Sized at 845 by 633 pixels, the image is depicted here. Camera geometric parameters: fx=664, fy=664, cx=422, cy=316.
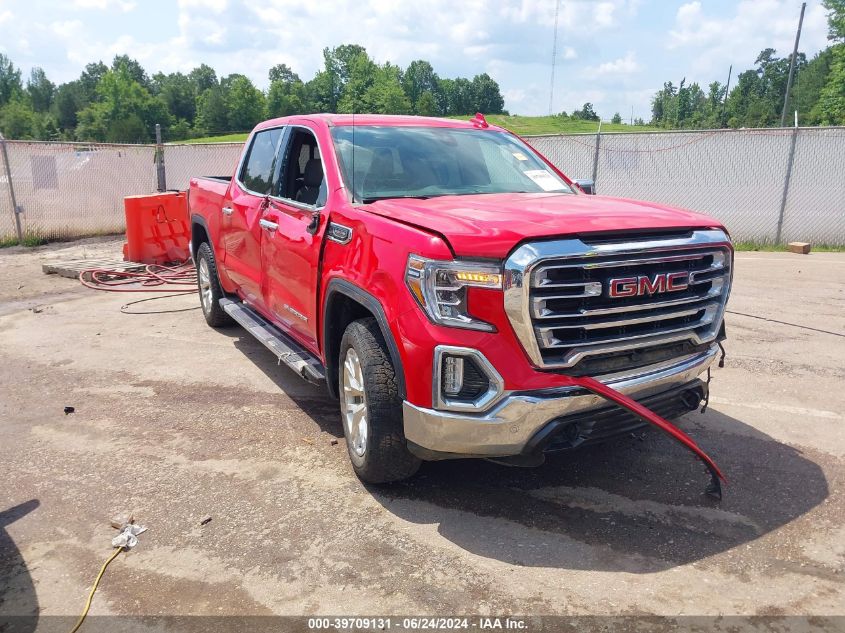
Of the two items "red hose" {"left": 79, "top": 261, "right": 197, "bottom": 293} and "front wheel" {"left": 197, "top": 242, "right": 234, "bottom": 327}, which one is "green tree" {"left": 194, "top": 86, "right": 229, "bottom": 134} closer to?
"red hose" {"left": 79, "top": 261, "right": 197, "bottom": 293}

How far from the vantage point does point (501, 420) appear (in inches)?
117

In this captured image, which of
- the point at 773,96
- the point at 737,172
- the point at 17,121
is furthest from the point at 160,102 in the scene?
the point at 737,172

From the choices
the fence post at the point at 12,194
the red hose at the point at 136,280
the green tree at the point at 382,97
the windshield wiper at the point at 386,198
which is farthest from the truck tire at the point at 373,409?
the fence post at the point at 12,194

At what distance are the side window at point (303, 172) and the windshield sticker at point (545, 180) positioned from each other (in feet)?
4.77

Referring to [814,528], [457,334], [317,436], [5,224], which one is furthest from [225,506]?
[5,224]

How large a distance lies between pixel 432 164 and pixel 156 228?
818cm

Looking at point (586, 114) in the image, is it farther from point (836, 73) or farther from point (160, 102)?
point (160, 102)

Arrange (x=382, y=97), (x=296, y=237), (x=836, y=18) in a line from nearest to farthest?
(x=296, y=237), (x=382, y=97), (x=836, y=18)

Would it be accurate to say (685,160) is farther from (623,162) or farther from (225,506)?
(225,506)

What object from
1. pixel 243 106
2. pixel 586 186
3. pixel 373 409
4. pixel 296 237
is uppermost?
pixel 243 106

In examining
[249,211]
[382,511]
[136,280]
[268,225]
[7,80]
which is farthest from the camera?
[7,80]

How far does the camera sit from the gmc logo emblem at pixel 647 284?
307 centimetres

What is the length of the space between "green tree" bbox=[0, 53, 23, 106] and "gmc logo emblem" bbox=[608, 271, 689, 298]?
162392 mm

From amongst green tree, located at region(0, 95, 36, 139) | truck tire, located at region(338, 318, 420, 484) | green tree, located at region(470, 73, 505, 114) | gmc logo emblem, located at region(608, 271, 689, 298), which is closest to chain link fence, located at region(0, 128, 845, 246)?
gmc logo emblem, located at region(608, 271, 689, 298)
